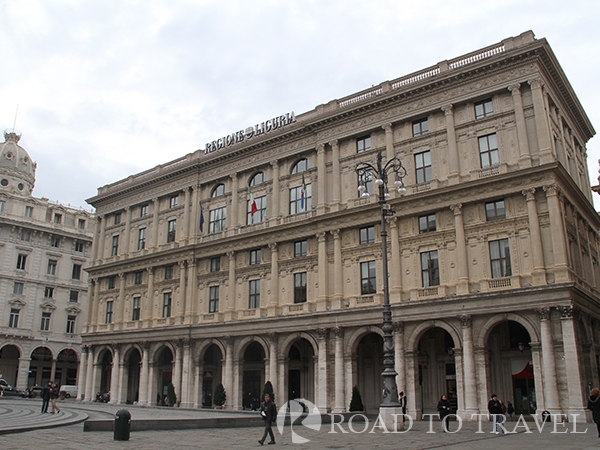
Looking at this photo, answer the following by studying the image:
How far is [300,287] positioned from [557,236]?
62.3ft

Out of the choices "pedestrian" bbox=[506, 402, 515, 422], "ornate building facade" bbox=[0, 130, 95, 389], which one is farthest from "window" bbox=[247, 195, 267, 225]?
"ornate building facade" bbox=[0, 130, 95, 389]

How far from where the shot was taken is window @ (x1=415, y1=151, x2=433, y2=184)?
131ft

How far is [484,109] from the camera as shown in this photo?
38.4m

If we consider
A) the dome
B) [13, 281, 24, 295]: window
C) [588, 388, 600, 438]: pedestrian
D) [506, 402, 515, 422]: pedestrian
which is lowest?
[506, 402, 515, 422]: pedestrian

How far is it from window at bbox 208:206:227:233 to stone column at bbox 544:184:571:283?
27661 millimetres

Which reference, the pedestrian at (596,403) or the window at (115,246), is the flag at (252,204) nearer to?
the window at (115,246)

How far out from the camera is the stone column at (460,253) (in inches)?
1405

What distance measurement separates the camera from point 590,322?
36.4 metres

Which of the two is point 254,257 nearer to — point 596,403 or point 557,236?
point 557,236

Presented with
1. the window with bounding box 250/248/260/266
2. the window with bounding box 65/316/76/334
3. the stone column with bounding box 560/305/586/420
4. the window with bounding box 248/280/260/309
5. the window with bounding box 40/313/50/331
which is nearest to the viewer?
the stone column with bounding box 560/305/586/420

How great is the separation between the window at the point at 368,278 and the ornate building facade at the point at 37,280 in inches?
1989

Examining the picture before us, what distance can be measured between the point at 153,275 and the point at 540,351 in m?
36.1

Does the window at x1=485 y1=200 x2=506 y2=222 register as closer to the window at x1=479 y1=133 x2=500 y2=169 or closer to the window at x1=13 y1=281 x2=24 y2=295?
the window at x1=479 y1=133 x2=500 y2=169

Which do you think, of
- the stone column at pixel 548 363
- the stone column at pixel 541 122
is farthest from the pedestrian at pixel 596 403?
the stone column at pixel 541 122
